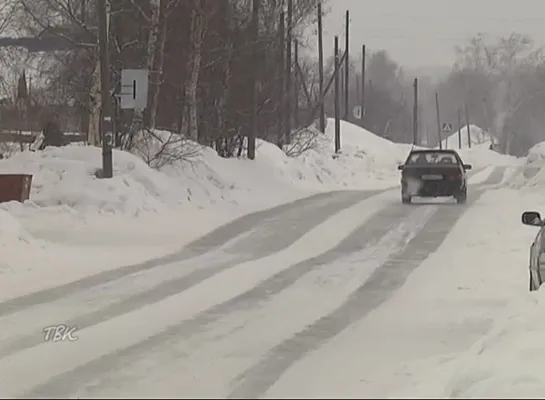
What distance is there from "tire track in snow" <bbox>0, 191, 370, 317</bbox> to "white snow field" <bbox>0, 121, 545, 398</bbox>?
0.05m

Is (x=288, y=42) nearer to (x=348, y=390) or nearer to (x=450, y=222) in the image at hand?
(x=450, y=222)

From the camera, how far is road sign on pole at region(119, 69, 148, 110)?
21.0 meters

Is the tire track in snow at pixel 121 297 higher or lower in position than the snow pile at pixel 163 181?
lower

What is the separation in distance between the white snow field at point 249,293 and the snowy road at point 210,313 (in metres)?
0.03

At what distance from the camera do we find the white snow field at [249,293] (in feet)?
23.8

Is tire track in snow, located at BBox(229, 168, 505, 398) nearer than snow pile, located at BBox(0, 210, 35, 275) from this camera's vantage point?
Yes

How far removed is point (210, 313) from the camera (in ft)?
33.3

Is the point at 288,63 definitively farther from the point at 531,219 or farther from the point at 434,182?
the point at 531,219

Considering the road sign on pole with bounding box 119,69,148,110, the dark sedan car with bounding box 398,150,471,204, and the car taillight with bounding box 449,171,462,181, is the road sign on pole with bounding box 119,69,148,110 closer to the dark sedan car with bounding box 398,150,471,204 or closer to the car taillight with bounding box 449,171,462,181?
the dark sedan car with bounding box 398,150,471,204

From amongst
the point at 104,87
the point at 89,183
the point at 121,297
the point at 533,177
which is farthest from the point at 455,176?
the point at 121,297

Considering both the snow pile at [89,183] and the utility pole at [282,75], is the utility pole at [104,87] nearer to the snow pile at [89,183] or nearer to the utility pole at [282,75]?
the snow pile at [89,183]

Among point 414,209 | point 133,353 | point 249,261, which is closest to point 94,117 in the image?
point 414,209

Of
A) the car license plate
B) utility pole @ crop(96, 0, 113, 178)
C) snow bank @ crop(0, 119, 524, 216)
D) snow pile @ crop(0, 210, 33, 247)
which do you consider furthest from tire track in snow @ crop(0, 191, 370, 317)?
utility pole @ crop(96, 0, 113, 178)

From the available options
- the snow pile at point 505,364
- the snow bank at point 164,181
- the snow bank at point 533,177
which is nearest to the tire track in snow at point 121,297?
the snow pile at point 505,364
